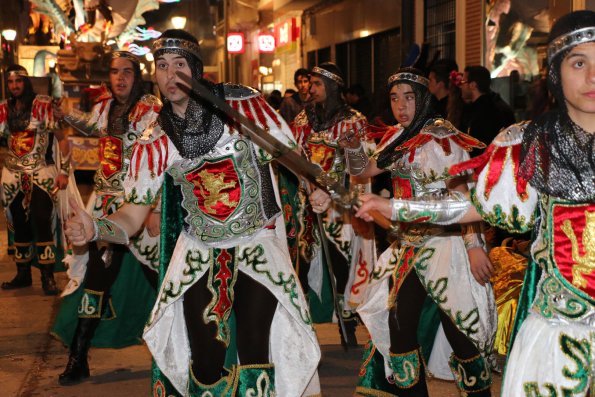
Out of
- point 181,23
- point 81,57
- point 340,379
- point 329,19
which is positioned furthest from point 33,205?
point 181,23

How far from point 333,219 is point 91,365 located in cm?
213

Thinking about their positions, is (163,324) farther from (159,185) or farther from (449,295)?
(449,295)

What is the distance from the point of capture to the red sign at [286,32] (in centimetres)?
2672

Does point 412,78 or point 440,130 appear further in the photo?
point 412,78

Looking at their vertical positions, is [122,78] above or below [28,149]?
above

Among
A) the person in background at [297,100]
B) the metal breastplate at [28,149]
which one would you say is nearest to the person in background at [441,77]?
the person in background at [297,100]

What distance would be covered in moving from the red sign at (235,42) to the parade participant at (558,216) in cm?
3381

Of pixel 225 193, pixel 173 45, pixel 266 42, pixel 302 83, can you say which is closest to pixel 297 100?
pixel 302 83

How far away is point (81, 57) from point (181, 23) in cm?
1833

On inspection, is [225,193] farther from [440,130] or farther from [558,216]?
[558,216]

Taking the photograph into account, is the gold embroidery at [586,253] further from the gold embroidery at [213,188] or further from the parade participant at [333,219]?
the parade participant at [333,219]

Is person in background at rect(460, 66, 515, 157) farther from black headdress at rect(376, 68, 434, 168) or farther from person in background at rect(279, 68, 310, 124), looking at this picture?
person in background at rect(279, 68, 310, 124)

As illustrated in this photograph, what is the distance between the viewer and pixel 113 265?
6535 mm

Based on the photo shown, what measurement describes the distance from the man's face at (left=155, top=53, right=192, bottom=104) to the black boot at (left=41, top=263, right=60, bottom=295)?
17.9ft
